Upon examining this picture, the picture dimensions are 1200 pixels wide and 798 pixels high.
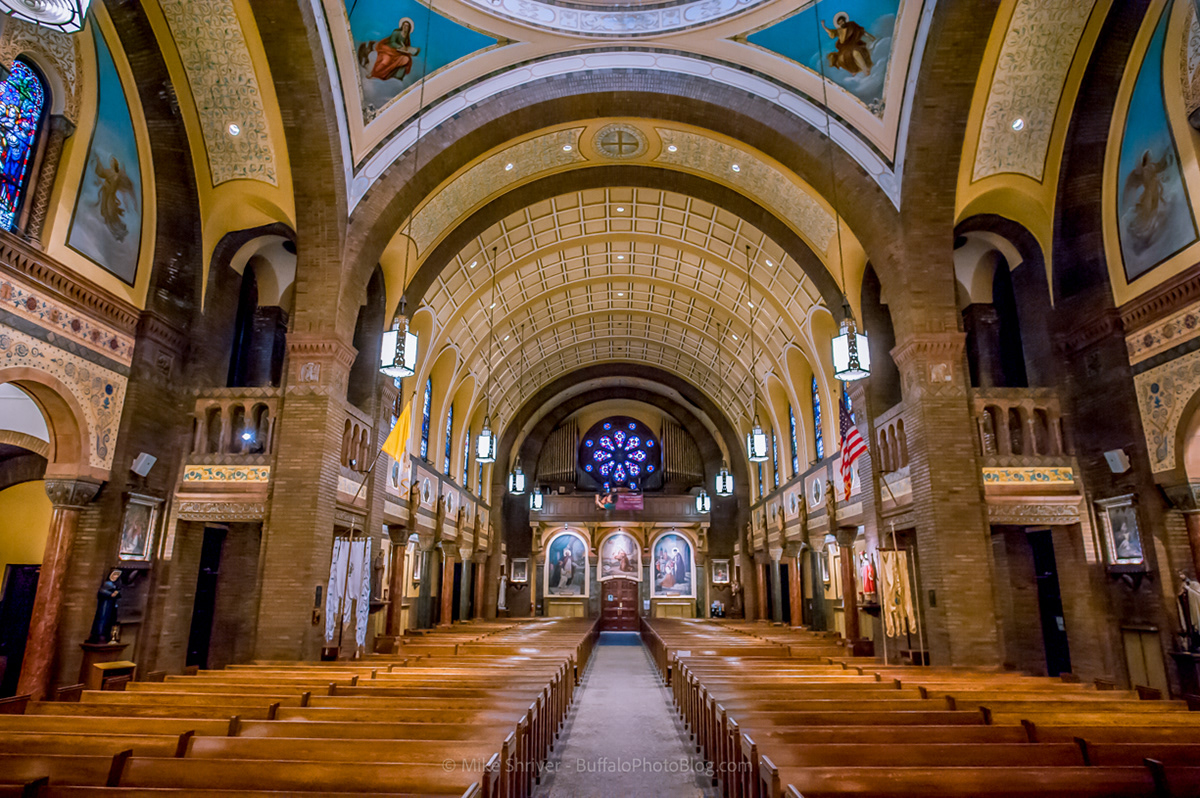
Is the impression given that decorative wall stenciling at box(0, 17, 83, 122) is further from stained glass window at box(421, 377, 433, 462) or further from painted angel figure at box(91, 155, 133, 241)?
stained glass window at box(421, 377, 433, 462)

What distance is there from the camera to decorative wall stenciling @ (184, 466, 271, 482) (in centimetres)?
1064

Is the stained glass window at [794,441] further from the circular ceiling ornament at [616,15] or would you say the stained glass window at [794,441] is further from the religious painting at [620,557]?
the circular ceiling ornament at [616,15]

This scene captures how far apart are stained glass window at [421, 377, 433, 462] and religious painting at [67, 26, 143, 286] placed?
8.58 m

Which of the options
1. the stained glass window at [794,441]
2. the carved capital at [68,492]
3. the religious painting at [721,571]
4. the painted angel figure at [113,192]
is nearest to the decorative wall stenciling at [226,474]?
the carved capital at [68,492]

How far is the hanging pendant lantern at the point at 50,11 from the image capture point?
170 inches

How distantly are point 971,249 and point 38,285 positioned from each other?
14.5 m

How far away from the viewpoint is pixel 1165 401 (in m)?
8.70

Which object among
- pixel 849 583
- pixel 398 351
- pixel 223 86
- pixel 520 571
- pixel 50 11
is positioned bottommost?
pixel 849 583

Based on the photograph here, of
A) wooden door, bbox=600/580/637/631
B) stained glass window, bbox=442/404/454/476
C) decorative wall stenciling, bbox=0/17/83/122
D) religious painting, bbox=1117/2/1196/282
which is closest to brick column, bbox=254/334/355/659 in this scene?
decorative wall stenciling, bbox=0/17/83/122

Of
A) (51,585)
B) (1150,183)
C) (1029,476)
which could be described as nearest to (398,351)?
(51,585)

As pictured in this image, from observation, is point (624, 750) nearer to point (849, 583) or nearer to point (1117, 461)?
point (1117, 461)

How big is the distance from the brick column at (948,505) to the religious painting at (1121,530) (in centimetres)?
155

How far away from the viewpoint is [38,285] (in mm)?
8094

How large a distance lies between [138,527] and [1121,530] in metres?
14.0
